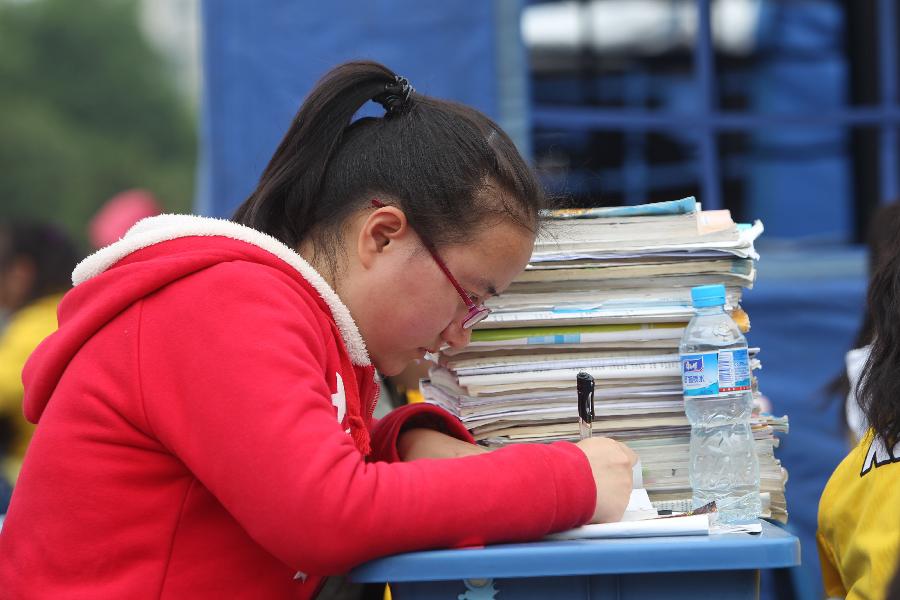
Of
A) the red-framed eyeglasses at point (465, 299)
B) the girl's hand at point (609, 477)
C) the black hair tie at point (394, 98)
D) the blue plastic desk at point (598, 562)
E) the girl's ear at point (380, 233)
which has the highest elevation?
the black hair tie at point (394, 98)

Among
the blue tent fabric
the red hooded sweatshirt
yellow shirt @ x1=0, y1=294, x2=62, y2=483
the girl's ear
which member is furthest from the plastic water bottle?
yellow shirt @ x1=0, y1=294, x2=62, y2=483

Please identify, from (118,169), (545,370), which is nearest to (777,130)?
(545,370)

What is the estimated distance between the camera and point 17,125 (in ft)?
73.3

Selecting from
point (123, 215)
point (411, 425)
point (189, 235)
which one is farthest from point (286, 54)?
point (123, 215)

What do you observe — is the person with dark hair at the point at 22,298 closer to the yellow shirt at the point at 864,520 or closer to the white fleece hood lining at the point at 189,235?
the white fleece hood lining at the point at 189,235

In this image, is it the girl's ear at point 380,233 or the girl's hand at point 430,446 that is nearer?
the girl's ear at point 380,233

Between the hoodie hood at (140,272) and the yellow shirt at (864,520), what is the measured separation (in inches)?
30.3

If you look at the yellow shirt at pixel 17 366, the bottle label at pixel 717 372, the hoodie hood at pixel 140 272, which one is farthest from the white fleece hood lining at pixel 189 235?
the yellow shirt at pixel 17 366

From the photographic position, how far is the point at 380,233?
149cm

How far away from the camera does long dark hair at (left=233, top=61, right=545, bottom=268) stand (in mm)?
1490

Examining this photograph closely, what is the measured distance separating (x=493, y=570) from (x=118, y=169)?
22.9 meters

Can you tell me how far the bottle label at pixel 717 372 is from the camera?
152cm

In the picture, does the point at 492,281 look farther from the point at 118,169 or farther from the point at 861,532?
the point at 118,169

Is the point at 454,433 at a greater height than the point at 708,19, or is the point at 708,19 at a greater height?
the point at 708,19
